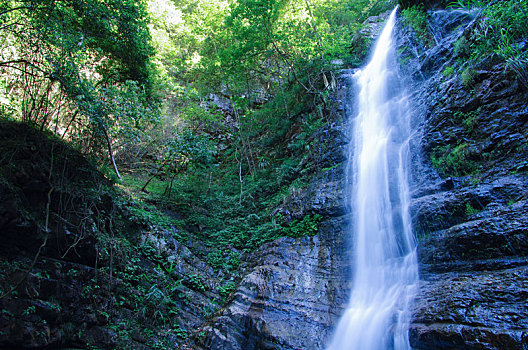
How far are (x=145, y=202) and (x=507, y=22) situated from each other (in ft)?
36.7

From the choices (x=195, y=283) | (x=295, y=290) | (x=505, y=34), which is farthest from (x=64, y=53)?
(x=505, y=34)

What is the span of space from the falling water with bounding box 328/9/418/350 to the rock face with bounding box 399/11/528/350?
0.38 metres

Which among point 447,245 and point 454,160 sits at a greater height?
point 454,160

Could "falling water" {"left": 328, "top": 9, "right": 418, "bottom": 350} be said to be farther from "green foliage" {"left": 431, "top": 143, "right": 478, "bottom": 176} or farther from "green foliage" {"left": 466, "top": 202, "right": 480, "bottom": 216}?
"green foliage" {"left": 466, "top": 202, "right": 480, "bottom": 216}

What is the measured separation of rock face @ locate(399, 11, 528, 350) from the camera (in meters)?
3.86

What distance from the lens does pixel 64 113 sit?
19.0 feet

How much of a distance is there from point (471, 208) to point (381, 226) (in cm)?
206

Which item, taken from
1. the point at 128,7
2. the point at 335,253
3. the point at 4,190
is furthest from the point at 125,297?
the point at 128,7

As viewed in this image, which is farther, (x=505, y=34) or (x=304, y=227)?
(x=304, y=227)

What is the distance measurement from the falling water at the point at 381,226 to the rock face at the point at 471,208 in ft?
1.26

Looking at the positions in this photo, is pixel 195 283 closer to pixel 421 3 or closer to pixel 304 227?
pixel 304 227

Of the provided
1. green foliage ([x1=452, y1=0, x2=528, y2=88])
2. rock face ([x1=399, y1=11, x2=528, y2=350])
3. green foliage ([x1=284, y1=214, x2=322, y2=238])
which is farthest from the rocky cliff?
green foliage ([x1=452, y1=0, x2=528, y2=88])

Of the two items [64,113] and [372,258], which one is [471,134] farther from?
[64,113]

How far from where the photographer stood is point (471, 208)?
521 centimetres
